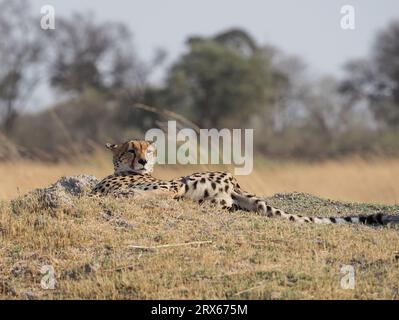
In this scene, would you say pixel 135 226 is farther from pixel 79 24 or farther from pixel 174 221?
pixel 79 24

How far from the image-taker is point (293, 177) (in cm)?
1380

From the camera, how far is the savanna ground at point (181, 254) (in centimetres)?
→ 516

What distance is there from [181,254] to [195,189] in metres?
1.70

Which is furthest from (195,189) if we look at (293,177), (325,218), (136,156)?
(293,177)

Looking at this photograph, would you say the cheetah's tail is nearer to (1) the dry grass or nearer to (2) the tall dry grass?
(1) the dry grass

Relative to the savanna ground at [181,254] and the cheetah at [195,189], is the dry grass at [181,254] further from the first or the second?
the cheetah at [195,189]

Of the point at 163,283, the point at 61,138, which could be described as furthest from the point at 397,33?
the point at 163,283

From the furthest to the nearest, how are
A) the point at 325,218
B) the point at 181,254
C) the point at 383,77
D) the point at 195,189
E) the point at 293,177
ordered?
the point at 383,77 < the point at 293,177 < the point at 195,189 < the point at 325,218 < the point at 181,254

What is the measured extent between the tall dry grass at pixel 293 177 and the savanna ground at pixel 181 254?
151 inches

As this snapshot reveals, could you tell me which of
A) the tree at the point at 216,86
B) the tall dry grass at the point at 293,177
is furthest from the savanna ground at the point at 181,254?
the tree at the point at 216,86

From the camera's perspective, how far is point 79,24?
119ft

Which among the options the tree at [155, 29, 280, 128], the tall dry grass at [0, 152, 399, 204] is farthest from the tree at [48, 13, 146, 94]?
the tall dry grass at [0, 152, 399, 204]

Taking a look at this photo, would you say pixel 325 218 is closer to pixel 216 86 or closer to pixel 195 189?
pixel 195 189

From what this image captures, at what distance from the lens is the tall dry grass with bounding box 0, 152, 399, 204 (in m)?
11.4
